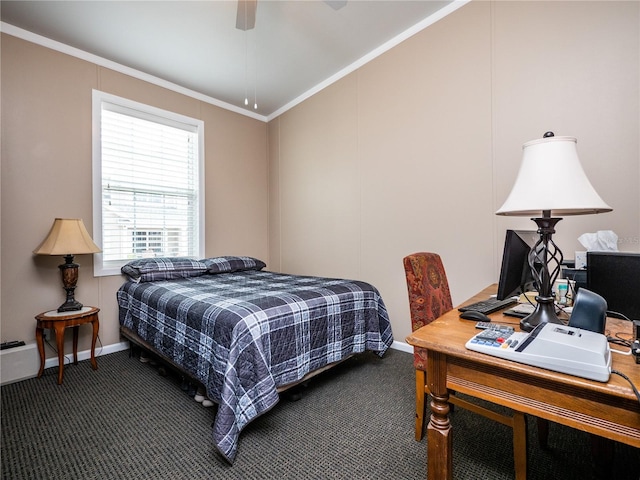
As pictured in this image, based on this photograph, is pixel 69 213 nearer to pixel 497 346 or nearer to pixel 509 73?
pixel 497 346

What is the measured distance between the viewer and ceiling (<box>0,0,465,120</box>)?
243 centimetres

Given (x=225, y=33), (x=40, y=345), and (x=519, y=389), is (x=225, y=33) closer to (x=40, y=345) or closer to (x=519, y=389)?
(x=40, y=345)

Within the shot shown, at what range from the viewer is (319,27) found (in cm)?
268

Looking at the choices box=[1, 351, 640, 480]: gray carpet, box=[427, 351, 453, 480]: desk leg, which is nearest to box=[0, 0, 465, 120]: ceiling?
box=[427, 351, 453, 480]: desk leg

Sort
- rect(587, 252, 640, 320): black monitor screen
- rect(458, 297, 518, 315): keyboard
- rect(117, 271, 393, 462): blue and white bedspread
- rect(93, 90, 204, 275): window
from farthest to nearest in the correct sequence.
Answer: rect(93, 90, 204, 275): window → rect(117, 271, 393, 462): blue and white bedspread → rect(458, 297, 518, 315): keyboard → rect(587, 252, 640, 320): black monitor screen

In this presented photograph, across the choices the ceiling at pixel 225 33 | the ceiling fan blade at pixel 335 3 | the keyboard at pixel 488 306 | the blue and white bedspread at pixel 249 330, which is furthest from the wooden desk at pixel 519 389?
the ceiling at pixel 225 33

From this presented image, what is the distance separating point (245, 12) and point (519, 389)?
8.94ft

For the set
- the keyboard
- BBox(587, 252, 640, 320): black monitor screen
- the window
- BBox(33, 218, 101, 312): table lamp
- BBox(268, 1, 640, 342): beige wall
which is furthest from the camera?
the window

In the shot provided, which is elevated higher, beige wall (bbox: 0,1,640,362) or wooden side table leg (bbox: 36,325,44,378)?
beige wall (bbox: 0,1,640,362)

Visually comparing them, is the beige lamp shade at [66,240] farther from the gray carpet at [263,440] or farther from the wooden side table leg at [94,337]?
the gray carpet at [263,440]

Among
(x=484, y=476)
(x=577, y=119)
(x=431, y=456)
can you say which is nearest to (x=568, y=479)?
(x=484, y=476)

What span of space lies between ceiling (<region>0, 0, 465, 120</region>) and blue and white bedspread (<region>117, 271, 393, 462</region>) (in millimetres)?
2190

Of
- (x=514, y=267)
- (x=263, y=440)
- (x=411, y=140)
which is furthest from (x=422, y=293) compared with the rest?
(x=411, y=140)

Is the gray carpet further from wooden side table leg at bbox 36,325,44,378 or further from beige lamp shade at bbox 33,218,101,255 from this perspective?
beige lamp shade at bbox 33,218,101,255
